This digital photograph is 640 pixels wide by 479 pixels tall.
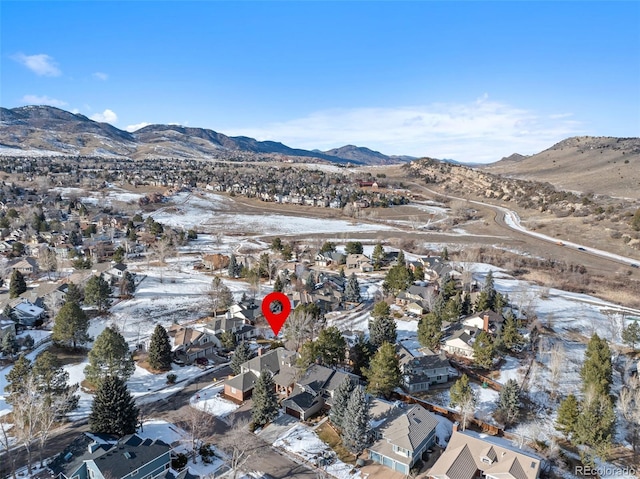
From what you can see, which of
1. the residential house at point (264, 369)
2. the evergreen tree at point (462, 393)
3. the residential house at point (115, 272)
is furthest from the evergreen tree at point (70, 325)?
the evergreen tree at point (462, 393)

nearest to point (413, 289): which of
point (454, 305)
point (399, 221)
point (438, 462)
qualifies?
point (454, 305)

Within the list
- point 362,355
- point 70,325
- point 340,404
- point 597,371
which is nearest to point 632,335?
point 597,371

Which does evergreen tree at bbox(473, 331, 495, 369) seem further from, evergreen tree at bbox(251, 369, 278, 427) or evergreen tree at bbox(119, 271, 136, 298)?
evergreen tree at bbox(119, 271, 136, 298)

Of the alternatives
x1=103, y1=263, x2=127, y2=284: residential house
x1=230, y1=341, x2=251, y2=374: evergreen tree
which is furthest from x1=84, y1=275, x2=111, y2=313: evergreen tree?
x1=230, y1=341, x2=251, y2=374: evergreen tree

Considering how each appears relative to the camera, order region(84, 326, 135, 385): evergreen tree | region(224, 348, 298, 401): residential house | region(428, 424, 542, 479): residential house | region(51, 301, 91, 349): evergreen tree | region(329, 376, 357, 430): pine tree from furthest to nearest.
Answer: region(51, 301, 91, 349): evergreen tree
region(224, 348, 298, 401): residential house
region(84, 326, 135, 385): evergreen tree
region(329, 376, 357, 430): pine tree
region(428, 424, 542, 479): residential house

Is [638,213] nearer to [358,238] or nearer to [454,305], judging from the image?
[358,238]

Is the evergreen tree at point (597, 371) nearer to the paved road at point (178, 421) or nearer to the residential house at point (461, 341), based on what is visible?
the residential house at point (461, 341)
